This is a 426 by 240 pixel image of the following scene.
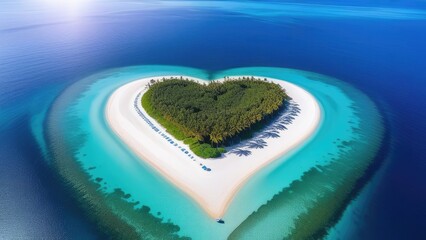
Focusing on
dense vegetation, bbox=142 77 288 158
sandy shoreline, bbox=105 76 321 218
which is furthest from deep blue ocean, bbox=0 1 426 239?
dense vegetation, bbox=142 77 288 158

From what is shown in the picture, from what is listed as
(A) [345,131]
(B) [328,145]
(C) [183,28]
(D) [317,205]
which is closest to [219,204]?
(D) [317,205]

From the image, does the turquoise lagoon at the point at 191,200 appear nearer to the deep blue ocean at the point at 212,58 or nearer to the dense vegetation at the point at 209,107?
the deep blue ocean at the point at 212,58

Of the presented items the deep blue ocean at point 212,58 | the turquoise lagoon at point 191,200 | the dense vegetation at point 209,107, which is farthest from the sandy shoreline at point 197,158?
the deep blue ocean at point 212,58

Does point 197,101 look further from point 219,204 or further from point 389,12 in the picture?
point 389,12

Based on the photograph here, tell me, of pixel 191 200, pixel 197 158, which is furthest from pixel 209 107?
pixel 191 200

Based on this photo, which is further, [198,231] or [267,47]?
[267,47]

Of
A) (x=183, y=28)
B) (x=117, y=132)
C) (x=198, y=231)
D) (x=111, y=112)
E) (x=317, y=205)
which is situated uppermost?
(x=183, y=28)
